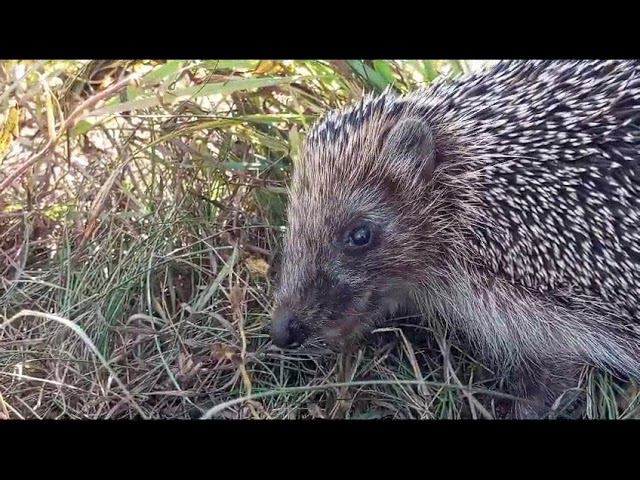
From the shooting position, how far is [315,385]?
7.01ft

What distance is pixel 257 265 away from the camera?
235cm

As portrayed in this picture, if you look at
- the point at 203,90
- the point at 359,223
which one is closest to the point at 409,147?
the point at 359,223

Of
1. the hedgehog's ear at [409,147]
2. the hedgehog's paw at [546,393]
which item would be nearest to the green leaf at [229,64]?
the hedgehog's ear at [409,147]

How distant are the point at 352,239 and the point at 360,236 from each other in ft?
0.08

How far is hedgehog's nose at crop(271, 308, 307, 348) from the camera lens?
6.82ft

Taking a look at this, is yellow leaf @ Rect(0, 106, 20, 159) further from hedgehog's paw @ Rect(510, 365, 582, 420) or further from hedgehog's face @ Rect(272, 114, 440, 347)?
hedgehog's paw @ Rect(510, 365, 582, 420)

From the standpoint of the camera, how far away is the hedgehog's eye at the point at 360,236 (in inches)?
86.0

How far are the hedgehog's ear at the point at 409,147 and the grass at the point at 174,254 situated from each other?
293 mm

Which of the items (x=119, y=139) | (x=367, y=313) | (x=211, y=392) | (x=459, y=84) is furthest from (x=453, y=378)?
(x=119, y=139)

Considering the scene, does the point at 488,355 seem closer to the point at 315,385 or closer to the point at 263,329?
the point at 315,385

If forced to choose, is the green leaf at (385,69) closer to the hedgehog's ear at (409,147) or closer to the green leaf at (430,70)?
the green leaf at (430,70)

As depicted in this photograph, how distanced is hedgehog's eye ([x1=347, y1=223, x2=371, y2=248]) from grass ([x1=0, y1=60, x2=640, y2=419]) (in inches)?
10.1

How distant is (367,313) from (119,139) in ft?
3.40

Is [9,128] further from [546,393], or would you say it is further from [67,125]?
[546,393]
